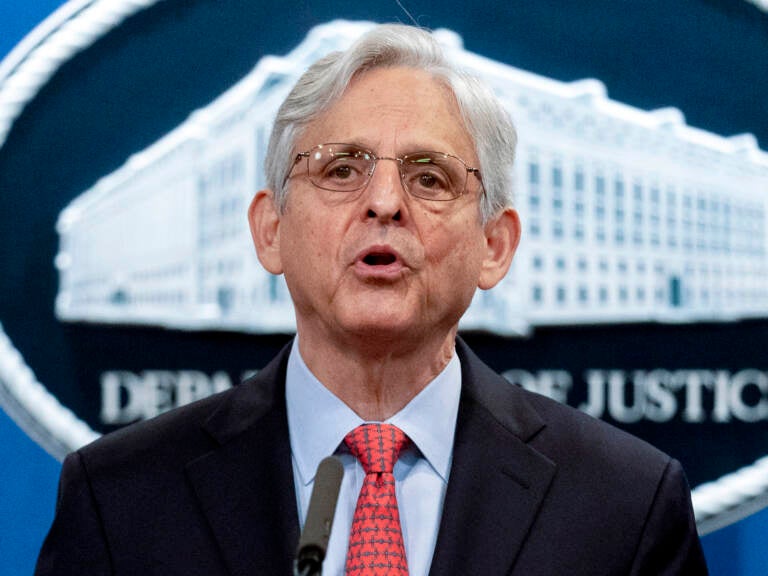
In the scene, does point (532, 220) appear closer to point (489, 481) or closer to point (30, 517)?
point (489, 481)

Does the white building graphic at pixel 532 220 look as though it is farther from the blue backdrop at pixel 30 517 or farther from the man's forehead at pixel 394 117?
the man's forehead at pixel 394 117

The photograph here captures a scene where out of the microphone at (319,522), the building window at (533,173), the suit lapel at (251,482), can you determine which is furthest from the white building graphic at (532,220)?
the microphone at (319,522)

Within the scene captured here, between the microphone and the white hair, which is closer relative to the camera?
the microphone

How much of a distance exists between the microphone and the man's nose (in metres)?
0.44

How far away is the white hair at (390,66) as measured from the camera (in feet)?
4.65

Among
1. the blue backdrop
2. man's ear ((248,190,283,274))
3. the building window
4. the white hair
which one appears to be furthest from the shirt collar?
the blue backdrop

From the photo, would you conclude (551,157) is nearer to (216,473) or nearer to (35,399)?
(216,473)

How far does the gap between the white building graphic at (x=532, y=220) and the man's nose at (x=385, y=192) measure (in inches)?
26.1

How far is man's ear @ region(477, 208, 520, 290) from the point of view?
1.52 metres

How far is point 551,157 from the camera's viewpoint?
196 centimetres

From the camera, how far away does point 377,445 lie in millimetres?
1345

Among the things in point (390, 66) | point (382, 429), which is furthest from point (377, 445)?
point (390, 66)

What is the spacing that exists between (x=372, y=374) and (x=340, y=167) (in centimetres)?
33

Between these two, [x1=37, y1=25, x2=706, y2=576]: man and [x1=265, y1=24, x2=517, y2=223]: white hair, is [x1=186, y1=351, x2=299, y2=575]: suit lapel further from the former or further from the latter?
[x1=265, y1=24, x2=517, y2=223]: white hair
